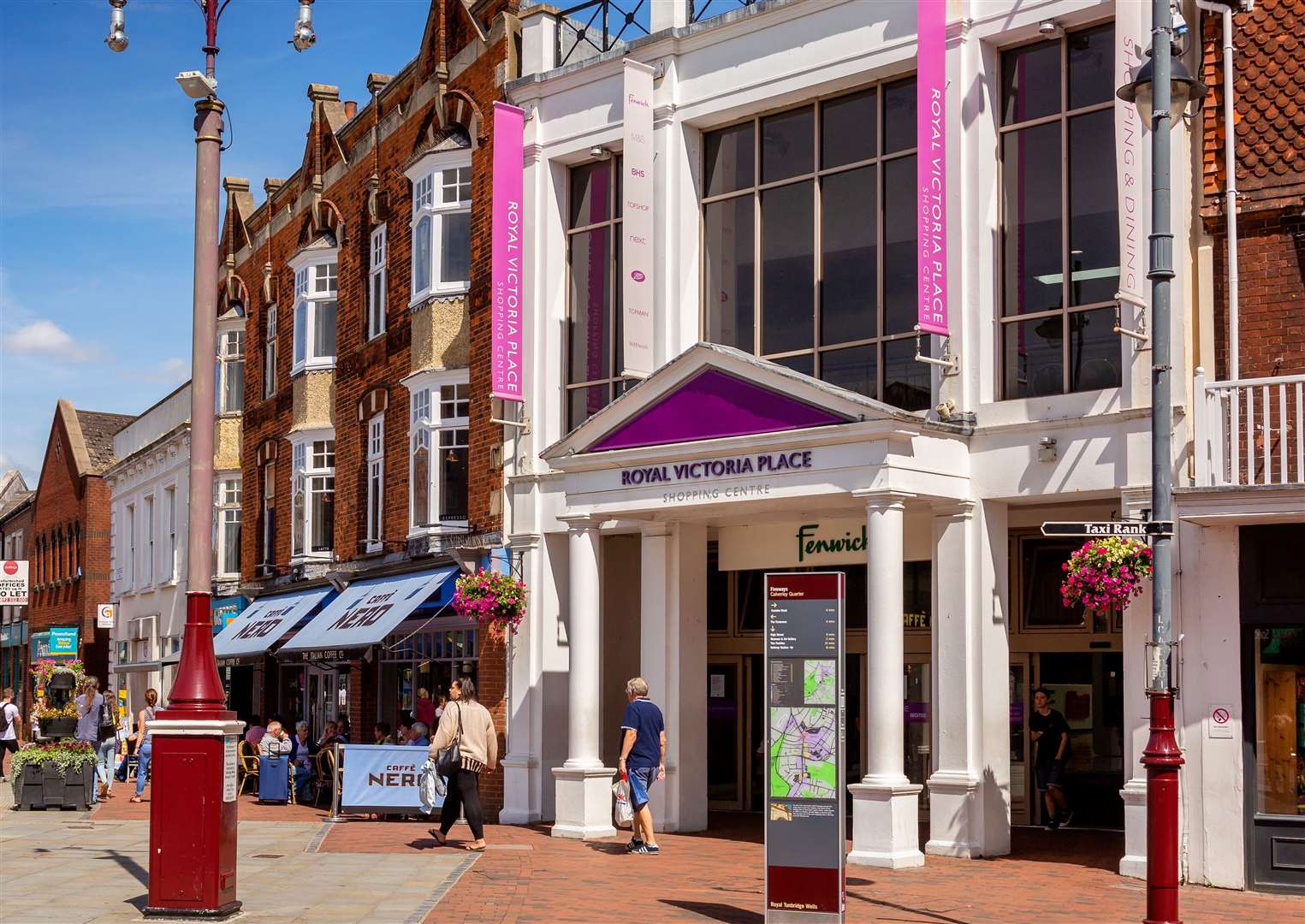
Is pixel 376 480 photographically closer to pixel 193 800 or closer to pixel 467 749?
pixel 467 749

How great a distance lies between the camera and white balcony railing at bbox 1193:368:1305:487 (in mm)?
13523

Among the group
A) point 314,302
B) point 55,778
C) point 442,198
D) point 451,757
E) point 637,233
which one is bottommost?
point 55,778

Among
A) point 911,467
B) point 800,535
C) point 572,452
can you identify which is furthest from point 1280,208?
point 572,452

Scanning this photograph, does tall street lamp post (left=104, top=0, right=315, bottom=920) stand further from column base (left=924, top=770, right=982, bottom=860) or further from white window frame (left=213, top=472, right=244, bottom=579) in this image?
white window frame (left=213, top=472, right=244, bottom=579)

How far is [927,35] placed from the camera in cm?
1645

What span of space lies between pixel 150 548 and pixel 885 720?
3112 centimetres

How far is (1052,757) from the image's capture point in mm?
18141

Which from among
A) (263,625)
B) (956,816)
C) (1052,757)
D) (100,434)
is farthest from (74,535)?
(956,816)

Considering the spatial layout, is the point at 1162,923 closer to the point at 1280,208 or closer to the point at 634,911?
the point at 634,911

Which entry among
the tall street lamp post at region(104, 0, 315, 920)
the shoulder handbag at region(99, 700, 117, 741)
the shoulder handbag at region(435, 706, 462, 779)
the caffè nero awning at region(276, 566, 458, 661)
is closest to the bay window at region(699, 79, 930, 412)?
the shoulder handbag at region(435, 706, 462, 779)

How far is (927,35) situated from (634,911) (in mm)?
9144

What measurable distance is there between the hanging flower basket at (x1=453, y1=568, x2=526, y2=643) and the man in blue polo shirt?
429 cm

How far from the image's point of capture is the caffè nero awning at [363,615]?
22.8m

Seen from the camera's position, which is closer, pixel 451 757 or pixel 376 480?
pixel 451 757
